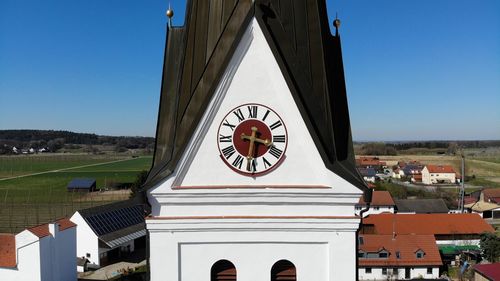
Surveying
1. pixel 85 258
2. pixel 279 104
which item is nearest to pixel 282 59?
pixel 279 104

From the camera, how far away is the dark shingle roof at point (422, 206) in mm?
68750

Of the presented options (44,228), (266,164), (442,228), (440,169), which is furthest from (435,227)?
(440,169)

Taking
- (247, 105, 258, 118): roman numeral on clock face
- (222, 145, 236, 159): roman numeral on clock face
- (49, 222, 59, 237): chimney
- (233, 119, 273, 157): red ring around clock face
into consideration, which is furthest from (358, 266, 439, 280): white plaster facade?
(247, 105, 258, 118): roman numeral on clock face

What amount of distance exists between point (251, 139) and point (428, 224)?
5292cm

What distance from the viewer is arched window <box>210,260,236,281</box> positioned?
8.41 m

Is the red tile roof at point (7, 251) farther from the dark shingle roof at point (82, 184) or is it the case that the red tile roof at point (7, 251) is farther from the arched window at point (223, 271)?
the dark shingle roof at point (82, 184)

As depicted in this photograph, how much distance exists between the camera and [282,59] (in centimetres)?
809

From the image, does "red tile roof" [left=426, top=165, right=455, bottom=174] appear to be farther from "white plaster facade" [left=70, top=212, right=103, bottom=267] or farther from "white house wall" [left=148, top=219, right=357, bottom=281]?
"white house wall" [left=148, top=219, right=357, bottom=281]

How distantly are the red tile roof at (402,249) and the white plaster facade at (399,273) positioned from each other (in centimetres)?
50

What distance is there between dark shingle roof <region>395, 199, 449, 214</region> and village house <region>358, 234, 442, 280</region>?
1041 inches

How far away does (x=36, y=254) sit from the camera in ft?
107

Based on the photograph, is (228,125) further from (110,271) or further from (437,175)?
(437,175)

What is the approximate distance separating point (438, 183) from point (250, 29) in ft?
404

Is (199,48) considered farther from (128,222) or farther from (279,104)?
(128,222)
